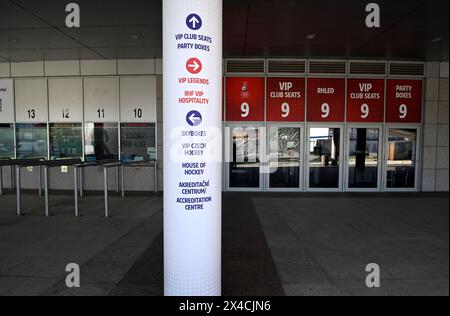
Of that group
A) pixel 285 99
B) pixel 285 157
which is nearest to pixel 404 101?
pixel 285 99

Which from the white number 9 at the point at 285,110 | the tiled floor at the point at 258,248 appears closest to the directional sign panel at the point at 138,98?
the tiled floor at the point at 258,248

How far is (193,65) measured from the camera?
8.48 feet

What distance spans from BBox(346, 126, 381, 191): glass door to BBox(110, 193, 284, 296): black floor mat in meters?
5.04

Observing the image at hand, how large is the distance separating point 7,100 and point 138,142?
170 inches

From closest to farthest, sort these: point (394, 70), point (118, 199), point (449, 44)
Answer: point (449, 44)
point (118, 199)
point (394, 70)

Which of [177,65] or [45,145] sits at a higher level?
[177,65]

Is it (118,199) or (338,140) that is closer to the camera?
(118,199)

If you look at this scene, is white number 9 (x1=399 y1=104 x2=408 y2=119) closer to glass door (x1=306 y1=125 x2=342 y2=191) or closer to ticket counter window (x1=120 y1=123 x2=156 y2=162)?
glass door (x1=306 y1=125 x2=342 y2=191)

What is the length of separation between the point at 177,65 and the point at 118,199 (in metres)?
6.30

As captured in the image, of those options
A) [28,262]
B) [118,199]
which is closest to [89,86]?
[118,199]

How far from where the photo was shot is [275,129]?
918 centimetres

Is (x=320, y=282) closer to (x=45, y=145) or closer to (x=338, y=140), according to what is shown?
(x=338, y=140)

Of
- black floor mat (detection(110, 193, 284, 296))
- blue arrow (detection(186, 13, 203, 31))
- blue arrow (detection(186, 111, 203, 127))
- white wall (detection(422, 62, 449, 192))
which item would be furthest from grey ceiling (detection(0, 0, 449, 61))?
black floor mat (detection(110, 193, 284, 296))
